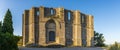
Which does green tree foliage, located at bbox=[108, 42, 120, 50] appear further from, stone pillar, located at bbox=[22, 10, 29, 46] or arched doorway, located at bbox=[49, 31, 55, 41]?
stone pillar, located at bbox=[22, 10, 29, 46]

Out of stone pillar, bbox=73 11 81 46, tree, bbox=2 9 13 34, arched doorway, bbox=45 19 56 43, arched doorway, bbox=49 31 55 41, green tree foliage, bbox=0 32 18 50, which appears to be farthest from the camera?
stone pillar, bbox=73 11 81 46

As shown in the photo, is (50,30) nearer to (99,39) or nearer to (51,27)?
(51,27)

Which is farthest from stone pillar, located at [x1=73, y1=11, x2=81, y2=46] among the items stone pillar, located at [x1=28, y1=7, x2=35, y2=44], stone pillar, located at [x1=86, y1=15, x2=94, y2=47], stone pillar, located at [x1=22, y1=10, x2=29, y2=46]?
stone pillar, located at [x1=22, y1=10, x2=29, y2=46]

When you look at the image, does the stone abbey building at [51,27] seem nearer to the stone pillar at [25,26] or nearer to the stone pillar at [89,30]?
the stone pillar at [25,26]

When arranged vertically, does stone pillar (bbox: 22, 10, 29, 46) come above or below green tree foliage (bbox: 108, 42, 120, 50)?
above

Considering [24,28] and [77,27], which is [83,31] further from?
[24,28]

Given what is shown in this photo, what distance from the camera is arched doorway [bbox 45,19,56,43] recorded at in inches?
2468

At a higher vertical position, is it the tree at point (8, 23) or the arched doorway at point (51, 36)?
the tree at point (8, 23)

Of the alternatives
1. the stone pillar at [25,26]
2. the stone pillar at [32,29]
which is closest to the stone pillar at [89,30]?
the stone pillar at [32,29]

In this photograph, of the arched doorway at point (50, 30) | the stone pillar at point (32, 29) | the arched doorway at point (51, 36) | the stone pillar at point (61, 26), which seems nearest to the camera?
the stone pillar at point (32, 29)

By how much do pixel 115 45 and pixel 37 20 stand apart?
30.6 m

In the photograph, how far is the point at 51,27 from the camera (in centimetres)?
6300

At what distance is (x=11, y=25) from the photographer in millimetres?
52844

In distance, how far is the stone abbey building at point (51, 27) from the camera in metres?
62.1
